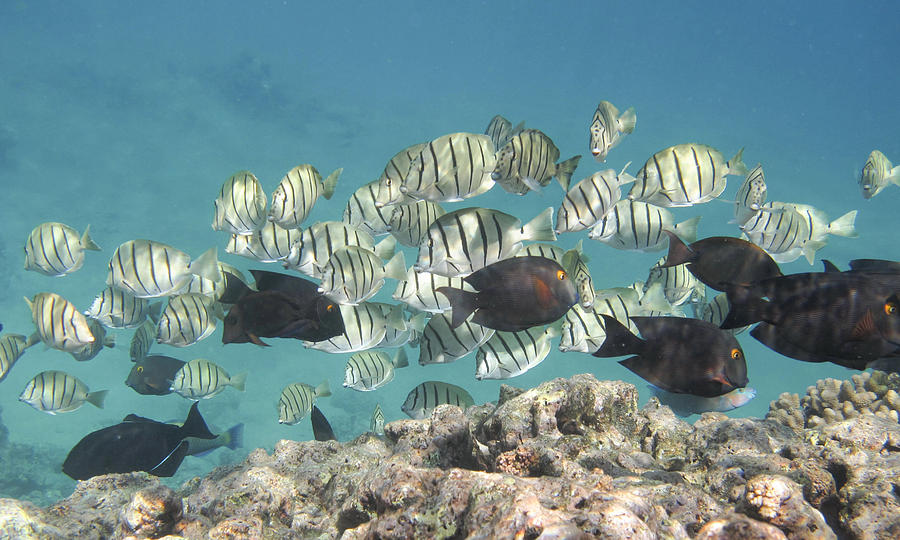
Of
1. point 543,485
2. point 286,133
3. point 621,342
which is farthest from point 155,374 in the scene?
point 286,133

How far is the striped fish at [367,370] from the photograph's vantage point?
588 centimetres

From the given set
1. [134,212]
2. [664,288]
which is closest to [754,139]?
[664,288]

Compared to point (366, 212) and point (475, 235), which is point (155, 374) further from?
point (475, 235)

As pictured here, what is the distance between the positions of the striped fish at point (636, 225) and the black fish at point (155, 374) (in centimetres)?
573

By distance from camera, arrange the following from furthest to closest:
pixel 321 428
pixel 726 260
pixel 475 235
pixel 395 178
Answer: pixel 321 428 → pixel 395 178 → pixel 475 235 → pixel 726 260

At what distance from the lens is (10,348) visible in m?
6.45

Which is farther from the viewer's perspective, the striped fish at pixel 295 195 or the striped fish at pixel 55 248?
the striped fish at pixel 55 248

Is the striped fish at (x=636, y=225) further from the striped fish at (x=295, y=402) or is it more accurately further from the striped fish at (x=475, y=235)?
the striped fish at (x=295, y=402)

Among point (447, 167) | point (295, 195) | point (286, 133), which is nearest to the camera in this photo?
point (447, 167)

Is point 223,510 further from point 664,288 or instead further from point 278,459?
point 664,288

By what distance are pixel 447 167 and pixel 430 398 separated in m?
2.86

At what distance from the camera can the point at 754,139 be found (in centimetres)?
3656

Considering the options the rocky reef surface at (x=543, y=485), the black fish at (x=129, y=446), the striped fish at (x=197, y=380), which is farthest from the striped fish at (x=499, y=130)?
the striped fish at (x=197, y=380)

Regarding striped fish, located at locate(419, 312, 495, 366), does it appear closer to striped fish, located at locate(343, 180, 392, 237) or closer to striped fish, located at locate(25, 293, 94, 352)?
striped fish, located at locate(343, 180, 392, 237)
